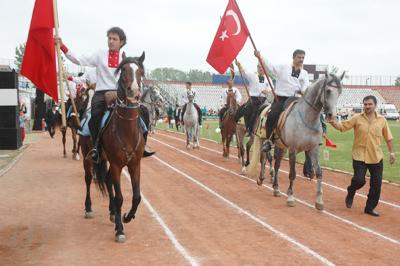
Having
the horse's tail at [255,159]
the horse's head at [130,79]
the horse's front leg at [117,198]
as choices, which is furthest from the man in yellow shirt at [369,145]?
the horse's front leg at [117,198]

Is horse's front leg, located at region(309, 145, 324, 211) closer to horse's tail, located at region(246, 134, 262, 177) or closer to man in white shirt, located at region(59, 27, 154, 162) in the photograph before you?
horse's tail, located at region(246, 134, 262, 177)

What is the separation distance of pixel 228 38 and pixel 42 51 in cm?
493

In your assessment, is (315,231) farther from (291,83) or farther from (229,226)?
(291,83)

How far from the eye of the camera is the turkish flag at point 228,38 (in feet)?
40.7

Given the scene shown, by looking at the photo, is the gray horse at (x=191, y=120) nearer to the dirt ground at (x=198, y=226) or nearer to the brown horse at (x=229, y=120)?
the brown horse at (x=229, y=120)

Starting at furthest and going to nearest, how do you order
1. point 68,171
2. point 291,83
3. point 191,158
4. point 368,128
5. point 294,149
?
1. point 191,158
2. point 68,171
3. point 291,83
4. point 294,149
5. point 368,128

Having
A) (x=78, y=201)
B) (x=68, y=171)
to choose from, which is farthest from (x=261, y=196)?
(x=68, y=171)

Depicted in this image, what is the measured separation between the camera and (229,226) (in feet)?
27.4

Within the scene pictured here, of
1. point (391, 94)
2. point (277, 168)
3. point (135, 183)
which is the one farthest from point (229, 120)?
point (391, 94)

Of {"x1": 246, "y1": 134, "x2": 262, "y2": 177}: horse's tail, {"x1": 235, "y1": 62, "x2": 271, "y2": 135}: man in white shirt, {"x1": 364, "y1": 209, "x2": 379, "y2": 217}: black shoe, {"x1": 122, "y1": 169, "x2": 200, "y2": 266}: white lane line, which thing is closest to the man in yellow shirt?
{"x1": 364, "y1": 209, "x2": 379, "y2": 217}: black shoe

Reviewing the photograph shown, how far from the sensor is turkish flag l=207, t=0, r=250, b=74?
12.4m

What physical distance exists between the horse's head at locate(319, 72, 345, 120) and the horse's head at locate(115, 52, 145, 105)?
371cm

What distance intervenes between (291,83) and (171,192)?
143 inches

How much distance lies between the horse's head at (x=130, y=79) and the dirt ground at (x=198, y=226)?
81.4 inches
